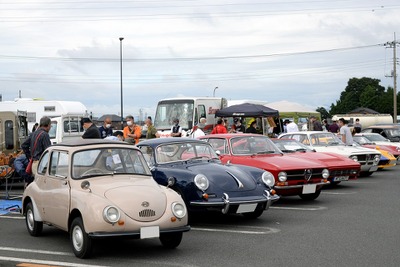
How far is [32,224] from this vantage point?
8.91m

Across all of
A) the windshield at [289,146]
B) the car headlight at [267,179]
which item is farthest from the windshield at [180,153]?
the windshield at [289,146]

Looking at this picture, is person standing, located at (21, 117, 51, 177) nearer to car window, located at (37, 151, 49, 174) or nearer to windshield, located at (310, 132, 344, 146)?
car window, located at (37, 151, 49, 174)

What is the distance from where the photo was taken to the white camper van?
22422 millimetres

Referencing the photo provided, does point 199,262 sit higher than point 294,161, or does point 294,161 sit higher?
point 294,161

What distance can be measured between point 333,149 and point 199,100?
27.5 feet

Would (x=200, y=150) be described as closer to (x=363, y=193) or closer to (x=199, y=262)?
(x=199, y=262)

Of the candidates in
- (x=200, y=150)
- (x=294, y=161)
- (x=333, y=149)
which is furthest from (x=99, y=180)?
(x=333, y=149)

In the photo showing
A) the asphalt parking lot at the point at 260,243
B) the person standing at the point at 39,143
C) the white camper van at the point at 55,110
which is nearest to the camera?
the asphalt parking lot at the point at 260,243

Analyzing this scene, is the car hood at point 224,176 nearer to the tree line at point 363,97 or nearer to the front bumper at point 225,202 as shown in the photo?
the front bumper at point 225,202

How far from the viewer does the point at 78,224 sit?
7.26 metres

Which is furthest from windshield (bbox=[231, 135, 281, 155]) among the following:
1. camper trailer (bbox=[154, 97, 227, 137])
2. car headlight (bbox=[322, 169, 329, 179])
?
camper trailer (bbox=[154, 97, 227, 137])

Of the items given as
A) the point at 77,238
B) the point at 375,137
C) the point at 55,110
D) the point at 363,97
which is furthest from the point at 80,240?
the point at 363,97

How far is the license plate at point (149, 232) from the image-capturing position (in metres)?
6.98

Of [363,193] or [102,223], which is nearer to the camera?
[102,223]
